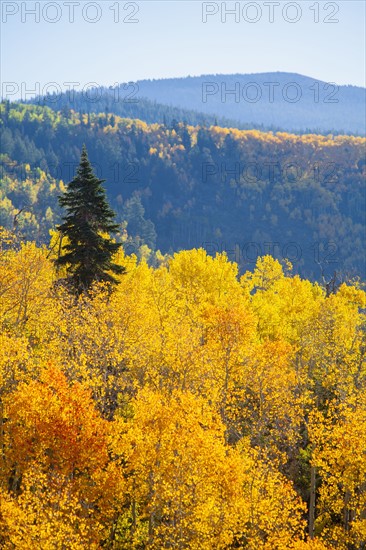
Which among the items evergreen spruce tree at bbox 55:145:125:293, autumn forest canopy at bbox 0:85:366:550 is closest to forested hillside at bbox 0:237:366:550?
autumn forest canopy at bbox 0:85:366:550

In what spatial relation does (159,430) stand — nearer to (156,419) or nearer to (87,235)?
(156,419)

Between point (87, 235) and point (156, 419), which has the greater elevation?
point (87, 235)

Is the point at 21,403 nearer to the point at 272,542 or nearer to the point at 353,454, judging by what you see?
the point at 272,542

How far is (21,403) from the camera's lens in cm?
3209

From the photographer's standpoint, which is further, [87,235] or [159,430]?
[87,235]

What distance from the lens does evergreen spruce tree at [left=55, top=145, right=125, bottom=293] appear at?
47.3m

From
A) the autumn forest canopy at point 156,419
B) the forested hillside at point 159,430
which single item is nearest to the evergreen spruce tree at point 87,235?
the autumn forest canopy at point 156,419

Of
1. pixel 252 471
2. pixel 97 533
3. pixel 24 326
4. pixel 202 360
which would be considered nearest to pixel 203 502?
pixel 252 471

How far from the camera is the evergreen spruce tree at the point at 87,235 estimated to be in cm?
4728

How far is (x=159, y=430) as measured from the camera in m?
32.2

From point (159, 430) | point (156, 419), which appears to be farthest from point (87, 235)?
point (159, 430)

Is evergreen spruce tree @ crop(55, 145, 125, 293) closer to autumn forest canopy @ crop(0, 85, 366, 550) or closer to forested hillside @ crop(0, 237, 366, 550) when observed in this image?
autumn forest canopy @ crop(0, 85, 366, 550)

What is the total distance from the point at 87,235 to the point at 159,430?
19887 mm

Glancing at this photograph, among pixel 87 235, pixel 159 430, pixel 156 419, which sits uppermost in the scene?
pixel 87 235
